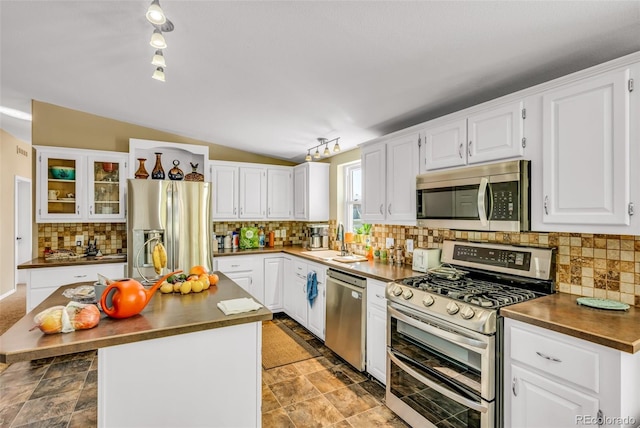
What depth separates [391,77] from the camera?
2256 millimetres

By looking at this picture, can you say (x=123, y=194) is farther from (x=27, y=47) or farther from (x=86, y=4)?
(x=86, y=4)

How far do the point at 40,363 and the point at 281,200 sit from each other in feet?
10.4

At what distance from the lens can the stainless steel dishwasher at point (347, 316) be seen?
2789mm

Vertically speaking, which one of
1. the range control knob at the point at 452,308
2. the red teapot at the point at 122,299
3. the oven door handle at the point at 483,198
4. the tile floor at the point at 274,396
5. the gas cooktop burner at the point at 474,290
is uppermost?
the oven door handle at the point at 483,198

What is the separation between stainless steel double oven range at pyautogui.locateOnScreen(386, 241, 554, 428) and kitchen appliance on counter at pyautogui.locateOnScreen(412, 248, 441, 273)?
156 millimetres

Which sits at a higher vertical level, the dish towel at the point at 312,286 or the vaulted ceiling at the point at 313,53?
the vaulted ceiling at the point at 313,53

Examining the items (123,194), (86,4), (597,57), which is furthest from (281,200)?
(597,57)

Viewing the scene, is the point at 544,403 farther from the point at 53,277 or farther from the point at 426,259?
the point at 53,277

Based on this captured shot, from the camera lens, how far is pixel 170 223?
12.0 feet

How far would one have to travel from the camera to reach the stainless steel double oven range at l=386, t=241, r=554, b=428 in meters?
1.73

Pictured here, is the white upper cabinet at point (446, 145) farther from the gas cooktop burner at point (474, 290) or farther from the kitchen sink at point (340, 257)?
the kitchen sink at point (340, 257)

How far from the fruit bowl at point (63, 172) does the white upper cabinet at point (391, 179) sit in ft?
10.9

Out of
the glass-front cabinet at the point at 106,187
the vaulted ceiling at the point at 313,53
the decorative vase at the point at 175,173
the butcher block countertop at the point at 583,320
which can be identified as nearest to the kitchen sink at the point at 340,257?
the vaulted ceiling at the point at 313,53

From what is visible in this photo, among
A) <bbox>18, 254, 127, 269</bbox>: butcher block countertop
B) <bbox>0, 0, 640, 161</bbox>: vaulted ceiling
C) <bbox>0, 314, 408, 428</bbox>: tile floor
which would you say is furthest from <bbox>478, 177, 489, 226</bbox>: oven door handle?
<bbox>18, 254, 127, 269</bbox>: butcher block countertop
